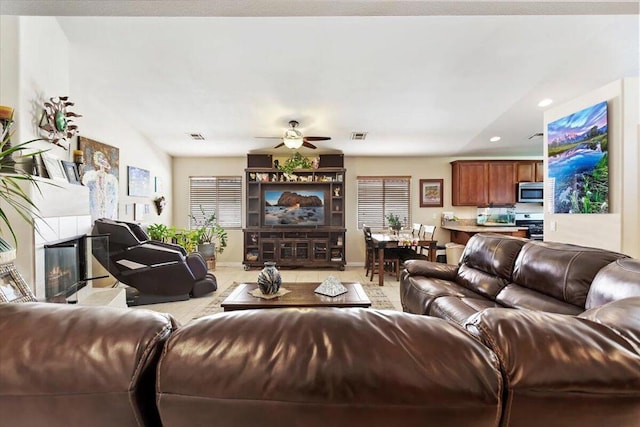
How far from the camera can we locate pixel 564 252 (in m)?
2.17

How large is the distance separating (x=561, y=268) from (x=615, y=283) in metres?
0.45

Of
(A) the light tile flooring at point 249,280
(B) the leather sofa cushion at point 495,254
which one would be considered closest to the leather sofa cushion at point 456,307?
(B) the leather sofa cushion at point 495,254

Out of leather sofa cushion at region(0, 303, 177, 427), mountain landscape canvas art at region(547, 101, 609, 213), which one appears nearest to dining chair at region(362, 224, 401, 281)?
mountain landscape canvas art at region(547, 101, 609, 213)

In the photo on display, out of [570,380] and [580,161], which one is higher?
[580,161]

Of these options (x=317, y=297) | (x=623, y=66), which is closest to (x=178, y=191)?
(x=317, y=297)

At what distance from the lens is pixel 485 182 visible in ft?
20.8

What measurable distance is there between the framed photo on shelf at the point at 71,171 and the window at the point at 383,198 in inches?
193

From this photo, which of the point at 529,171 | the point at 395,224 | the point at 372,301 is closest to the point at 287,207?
the point at 395,224

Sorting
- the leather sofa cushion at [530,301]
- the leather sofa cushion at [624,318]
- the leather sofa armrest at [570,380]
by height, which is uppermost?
the leather sofa cushion at [624,318]

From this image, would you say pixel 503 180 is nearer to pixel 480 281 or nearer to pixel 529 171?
pixel 529 171

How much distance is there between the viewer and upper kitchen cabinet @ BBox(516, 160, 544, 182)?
6281mm

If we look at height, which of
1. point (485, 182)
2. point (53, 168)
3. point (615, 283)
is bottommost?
point (615, 283)

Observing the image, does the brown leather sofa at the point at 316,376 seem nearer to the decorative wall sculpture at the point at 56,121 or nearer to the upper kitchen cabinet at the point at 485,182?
the decorative wall sculpture at the point at 56,121

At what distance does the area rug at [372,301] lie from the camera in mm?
3707
